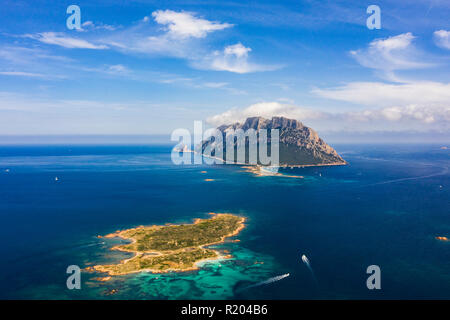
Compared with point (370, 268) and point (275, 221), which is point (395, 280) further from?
point (275, 221)

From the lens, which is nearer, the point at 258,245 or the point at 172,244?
the point at 172,244

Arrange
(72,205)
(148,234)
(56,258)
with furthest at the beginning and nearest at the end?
(72,205), (148,234), (56,258)

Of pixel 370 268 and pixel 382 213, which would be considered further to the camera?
pixel 382 213

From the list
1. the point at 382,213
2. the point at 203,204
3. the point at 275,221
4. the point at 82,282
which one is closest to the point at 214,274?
the point at 82,282

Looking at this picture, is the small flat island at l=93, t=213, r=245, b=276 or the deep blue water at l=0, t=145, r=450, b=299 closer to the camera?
the deep blue water at l=0, t=145, r=450, b=299

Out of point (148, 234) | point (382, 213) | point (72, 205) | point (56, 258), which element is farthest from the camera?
point (72, 205)

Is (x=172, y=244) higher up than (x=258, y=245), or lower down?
higher up

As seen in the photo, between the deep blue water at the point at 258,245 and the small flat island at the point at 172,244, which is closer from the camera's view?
the deep blue water at the point at 258,245
